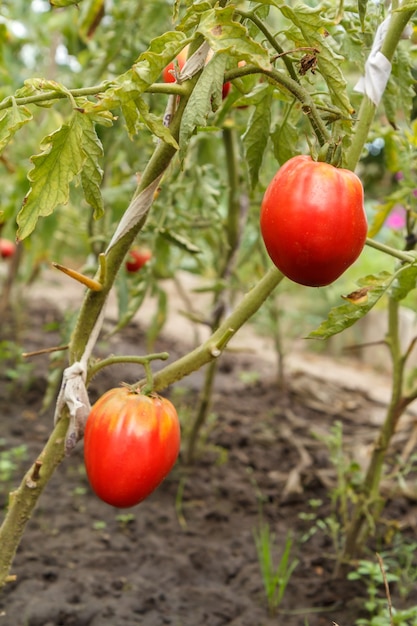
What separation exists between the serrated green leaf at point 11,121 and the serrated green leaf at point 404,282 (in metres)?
0.51

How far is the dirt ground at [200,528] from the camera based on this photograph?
1.45 metres

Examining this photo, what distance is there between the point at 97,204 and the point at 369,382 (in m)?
3.22

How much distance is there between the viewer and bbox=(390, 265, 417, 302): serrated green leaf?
3.08 ft

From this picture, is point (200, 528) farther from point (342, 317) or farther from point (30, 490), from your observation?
point (342, 317)

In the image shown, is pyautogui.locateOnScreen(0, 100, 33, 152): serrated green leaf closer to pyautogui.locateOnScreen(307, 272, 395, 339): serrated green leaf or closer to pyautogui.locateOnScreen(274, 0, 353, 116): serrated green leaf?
pyautogui.locateOnScreen(274, 0, 353, 116): serrated green leaf

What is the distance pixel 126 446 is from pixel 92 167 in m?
0.33

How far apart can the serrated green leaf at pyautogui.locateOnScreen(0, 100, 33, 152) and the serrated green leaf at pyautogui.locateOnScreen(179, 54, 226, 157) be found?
0.54ft

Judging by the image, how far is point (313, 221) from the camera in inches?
28.0

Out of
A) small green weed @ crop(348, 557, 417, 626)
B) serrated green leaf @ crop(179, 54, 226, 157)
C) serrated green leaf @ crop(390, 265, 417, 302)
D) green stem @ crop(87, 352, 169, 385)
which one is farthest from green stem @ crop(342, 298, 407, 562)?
serrated green leaf @ crop(179, 54, 226, 157)

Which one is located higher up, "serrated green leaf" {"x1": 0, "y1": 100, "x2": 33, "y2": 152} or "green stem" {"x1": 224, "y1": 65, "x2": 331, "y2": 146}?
"green stem" {"x1": 224, "y1": 65, "x2": 331, "y2": 146}

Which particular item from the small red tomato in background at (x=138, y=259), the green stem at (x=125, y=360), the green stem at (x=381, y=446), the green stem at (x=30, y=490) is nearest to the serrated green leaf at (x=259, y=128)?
the green stem at (x=125, y=360)

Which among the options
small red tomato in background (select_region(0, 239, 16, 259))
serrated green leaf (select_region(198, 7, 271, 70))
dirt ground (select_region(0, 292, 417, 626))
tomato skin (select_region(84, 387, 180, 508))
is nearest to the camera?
serrated green leaf (select_region(198, 7, 271, 70))

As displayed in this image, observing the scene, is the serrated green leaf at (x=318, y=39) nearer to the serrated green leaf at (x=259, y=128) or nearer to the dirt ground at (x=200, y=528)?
the serrated green leaf at (x=259, y=128)

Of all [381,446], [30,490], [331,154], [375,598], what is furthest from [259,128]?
[375,598]
